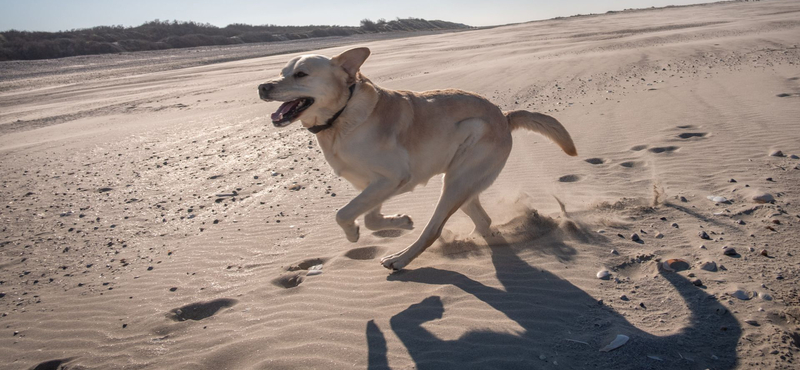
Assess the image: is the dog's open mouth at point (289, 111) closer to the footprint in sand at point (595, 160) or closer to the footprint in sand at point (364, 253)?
the footprint in sand at point (364, 253)

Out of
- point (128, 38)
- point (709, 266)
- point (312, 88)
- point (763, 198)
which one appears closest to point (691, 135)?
point (763, 198)

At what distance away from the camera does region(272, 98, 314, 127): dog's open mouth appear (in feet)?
14.5

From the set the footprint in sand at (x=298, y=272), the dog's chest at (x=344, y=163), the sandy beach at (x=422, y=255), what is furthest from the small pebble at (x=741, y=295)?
the footprint in sand at (x=298, y=272)

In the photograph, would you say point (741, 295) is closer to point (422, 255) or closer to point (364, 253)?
point (422, 255)

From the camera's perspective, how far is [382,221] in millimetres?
5020

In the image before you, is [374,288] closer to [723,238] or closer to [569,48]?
[723,238]

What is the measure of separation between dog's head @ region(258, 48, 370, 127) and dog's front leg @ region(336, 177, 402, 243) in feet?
2.52

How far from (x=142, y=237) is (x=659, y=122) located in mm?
8537

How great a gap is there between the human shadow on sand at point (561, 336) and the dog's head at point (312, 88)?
6.21 feet

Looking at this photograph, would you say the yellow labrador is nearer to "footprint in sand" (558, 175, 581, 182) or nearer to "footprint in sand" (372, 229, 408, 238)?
"footprint in sand" (372, 229, 408, 238)

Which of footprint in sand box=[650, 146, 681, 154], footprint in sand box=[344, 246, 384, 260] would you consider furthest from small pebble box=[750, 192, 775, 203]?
footprint in sand box=[344, 246, 384, 260]

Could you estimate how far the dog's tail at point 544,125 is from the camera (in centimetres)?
541

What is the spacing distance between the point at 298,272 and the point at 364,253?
2.43 feet

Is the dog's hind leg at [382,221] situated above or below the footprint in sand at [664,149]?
A: above
